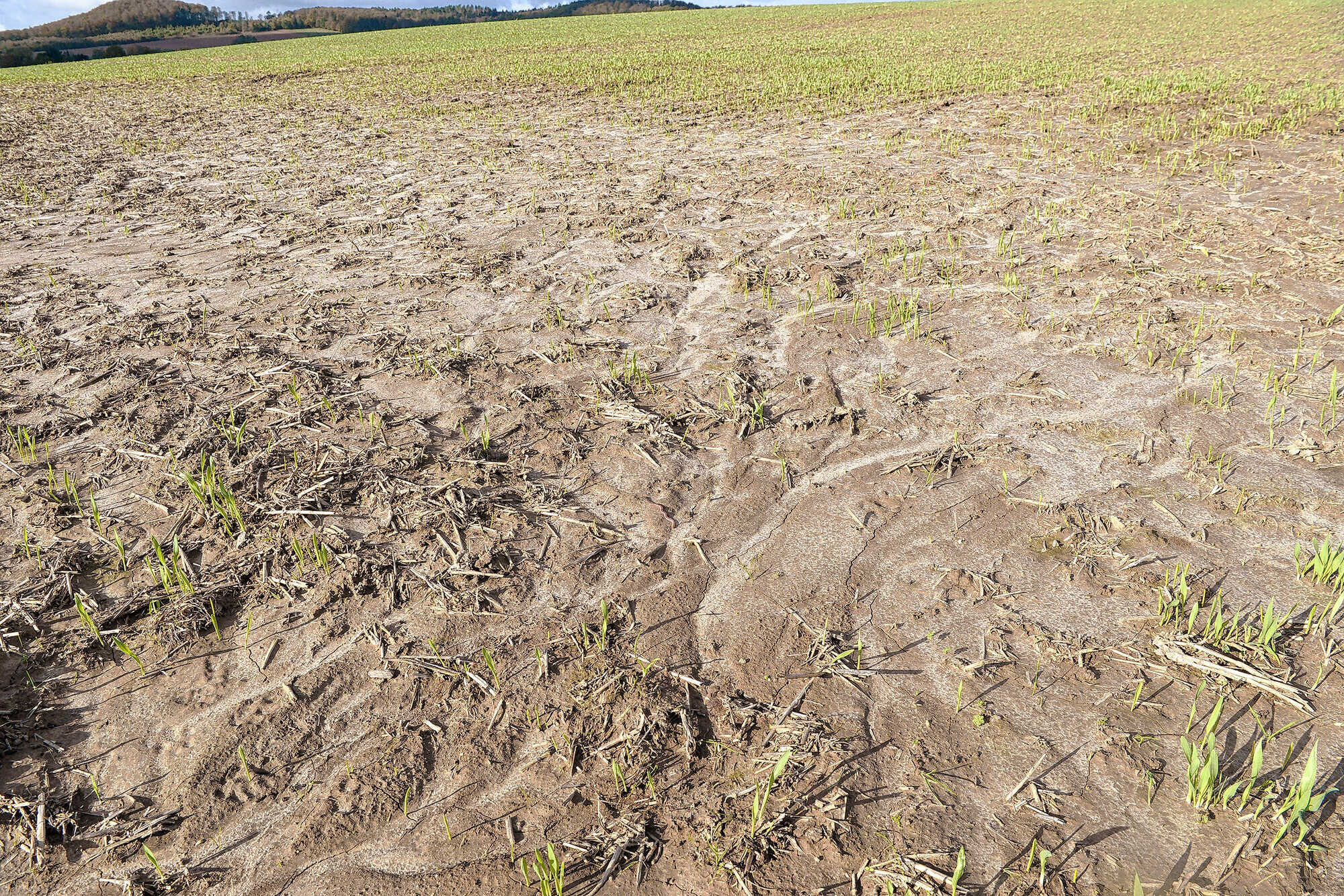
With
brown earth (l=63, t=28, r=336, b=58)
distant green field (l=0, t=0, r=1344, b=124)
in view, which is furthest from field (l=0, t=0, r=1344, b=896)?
brown earth (l=63, t=28, r=336, b=58)

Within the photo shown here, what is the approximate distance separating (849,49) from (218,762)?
26961mm

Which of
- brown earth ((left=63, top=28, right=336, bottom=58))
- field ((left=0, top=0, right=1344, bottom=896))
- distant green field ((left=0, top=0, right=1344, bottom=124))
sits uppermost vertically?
brown earth ((left=63, top=28, right=336, bottom=58))

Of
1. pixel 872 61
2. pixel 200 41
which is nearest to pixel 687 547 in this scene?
pixel 872 61

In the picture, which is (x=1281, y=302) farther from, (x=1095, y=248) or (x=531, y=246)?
(x=531, y=246)

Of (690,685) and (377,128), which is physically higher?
(377,128)

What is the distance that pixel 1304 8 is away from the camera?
32.2 meters

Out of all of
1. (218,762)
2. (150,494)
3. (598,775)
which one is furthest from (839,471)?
(150,494)

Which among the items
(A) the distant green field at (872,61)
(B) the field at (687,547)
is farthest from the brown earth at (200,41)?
(B) the field at (687,547)

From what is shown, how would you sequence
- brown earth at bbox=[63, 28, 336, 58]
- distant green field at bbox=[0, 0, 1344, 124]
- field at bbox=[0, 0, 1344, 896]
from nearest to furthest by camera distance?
field at bbox=[0, 0, 1344, 896], distant green field at bbox=[0, 0, 1344, 124], brown earth at bbox=[63, 28, 336, 58]

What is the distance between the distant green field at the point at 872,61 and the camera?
46.4 ft

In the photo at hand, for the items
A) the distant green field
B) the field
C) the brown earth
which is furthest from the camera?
the brown earth

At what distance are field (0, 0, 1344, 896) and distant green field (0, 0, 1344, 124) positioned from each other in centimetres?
755

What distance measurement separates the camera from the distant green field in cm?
1413

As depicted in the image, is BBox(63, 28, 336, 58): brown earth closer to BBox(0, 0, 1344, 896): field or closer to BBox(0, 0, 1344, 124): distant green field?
BBox(0, 0, 1344, 124): distant green field
